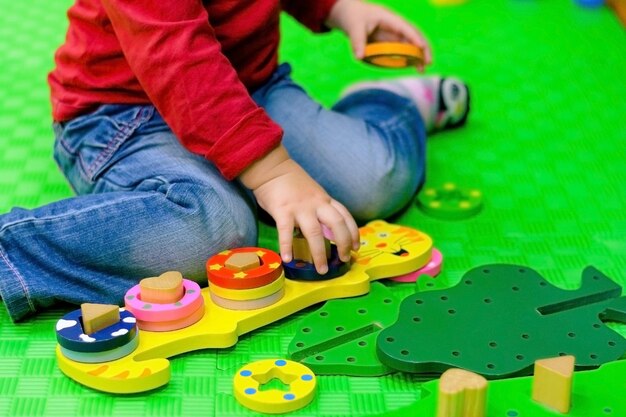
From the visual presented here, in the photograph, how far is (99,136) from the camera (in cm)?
96

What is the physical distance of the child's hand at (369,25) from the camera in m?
1.12

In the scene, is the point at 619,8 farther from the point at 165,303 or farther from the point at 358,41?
the point at 165,303

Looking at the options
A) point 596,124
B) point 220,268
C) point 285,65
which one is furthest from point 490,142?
point 220,268

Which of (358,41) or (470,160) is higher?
(358,41)

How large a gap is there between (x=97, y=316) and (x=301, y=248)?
0.21 m

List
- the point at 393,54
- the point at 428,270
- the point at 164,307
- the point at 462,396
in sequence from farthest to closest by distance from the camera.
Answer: the point at 393,54 < the point at 428,270 < the point at 164,307 < the point at 462,396

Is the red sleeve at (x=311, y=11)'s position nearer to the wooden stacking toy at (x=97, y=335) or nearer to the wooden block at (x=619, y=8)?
the wooden stacking toy at (x=97, y=335)

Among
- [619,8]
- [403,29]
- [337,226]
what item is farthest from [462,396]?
[619,8]

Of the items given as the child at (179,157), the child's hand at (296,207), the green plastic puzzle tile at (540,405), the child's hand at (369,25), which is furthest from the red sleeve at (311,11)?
the green plastic puzzle tile at (540,405)

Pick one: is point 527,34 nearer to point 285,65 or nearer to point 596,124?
point 596,124

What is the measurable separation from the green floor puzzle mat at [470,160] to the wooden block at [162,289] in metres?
0.05

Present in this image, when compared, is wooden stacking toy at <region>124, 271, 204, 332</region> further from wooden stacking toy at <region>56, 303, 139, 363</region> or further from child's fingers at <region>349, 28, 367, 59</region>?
child's fingers at <region>349, 28, 367, 59</region>

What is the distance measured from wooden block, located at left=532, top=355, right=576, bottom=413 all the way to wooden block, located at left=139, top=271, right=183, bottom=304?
0.29 metres

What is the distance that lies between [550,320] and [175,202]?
34 centimetres
